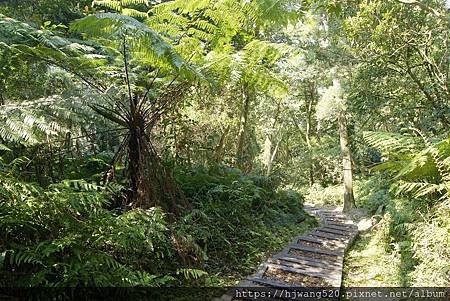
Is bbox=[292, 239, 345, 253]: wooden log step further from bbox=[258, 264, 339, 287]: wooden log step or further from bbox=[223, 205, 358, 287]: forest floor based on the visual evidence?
bbox=[258, 264, 339, 287]: wooden log step

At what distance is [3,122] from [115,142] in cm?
337

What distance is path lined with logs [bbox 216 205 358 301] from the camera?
3756 mm

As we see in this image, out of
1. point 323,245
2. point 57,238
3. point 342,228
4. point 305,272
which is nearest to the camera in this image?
point 57,238

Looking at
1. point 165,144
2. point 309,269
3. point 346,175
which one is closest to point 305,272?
point 309,269

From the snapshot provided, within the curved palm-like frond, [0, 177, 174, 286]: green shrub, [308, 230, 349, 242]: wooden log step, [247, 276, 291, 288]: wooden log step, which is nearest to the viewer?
[0, 177, 174, 286]: green shrub

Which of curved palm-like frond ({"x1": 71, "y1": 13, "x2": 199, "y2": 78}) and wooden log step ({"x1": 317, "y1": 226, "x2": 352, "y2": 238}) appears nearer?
curved palm-like frond ({"x1": 71, "y1": 13, "x2": 199, "y2": 78})

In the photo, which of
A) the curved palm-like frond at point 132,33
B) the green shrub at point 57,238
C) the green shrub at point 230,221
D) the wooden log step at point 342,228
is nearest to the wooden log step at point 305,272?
the green shrub at point 230,221

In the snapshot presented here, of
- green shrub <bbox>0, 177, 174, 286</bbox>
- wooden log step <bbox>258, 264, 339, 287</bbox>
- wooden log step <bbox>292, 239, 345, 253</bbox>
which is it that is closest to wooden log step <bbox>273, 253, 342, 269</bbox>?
wooden log step <bbox>258, 264, 339, 287</bbox>

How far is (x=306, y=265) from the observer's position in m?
4.37

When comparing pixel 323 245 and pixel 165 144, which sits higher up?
pixel 165 144

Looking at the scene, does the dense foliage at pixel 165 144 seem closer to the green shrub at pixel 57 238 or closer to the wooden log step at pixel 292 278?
the green shrub at pixel 57 238

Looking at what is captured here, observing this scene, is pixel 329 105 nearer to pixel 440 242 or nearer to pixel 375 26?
pixel 375 26

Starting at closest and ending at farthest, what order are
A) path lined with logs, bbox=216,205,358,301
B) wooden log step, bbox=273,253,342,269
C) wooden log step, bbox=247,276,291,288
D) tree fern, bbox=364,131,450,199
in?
tree fern, bbox=364,131,450,199
wooden log step, bbox=247,276,291,288
path lined with logs, bbox=216,205,358,301
wooden log step, bbox=273,253,342,269

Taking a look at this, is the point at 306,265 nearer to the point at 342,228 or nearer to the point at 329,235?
the point at 329,235
